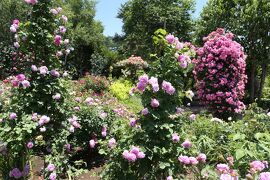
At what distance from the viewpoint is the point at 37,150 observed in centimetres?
520

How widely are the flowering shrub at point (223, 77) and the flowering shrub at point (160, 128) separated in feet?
19.6

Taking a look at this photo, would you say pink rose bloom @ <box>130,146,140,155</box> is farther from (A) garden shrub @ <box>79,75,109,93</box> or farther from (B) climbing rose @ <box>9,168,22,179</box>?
(A) garden shrub @ <box>79,75,109,93</box>

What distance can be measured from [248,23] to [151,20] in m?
14.2

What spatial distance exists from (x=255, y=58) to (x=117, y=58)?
418 inches

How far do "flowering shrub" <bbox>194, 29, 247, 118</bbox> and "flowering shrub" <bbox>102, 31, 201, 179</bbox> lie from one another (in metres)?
5.97

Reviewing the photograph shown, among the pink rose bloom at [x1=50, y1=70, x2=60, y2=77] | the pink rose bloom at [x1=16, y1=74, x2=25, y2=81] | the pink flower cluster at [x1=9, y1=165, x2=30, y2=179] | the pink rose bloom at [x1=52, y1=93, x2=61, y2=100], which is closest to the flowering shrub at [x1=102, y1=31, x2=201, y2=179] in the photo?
the pink flower cluster at [x1=9, y1=165, x2=30, y2=179]

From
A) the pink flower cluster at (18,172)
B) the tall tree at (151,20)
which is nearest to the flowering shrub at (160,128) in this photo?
the pink flower cluster at (18,172)

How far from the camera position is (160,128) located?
3625 mm

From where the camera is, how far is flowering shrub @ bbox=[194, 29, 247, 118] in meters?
9.51

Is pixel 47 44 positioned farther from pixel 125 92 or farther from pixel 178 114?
pixel 125 92

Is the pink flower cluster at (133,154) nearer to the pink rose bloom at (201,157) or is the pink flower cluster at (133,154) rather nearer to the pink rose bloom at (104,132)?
the pink rose bloom at (201,157)

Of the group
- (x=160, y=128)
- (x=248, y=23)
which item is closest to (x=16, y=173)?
(x=160, y=128)

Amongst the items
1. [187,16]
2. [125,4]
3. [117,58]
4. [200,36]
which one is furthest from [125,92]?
[125,4]

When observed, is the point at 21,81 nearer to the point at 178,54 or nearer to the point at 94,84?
the point at 178,54
